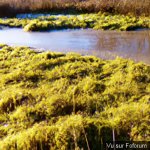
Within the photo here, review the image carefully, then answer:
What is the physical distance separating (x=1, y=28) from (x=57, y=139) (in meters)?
9.30

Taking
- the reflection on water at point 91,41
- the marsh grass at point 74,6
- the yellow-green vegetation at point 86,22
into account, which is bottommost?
the reflection on water at point 91,41

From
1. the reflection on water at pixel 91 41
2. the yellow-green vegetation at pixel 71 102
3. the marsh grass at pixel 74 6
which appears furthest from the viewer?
the marsh grass at pixel 74 6

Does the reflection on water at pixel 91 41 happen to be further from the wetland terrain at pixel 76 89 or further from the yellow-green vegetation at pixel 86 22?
the yellow-green vegetation at pixel 86 22

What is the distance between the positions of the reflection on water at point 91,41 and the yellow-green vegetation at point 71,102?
Result: 933mm

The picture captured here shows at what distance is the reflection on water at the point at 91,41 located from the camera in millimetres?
8352

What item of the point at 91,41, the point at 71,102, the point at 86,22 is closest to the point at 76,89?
the point at 71,102

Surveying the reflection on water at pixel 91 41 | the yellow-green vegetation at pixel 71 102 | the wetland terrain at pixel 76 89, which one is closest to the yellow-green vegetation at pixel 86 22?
the wetland terrain at pixel 76 89

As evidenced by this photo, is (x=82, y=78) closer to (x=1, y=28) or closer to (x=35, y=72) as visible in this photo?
(x=35, y=72)

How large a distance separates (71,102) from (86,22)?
281 inches

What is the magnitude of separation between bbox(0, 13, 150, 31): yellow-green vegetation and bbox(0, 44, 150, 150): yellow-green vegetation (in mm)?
3827

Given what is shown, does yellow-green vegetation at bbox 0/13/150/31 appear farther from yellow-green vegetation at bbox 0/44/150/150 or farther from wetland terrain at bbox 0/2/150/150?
yellow-green vegetation at bbox 0/44/150/150

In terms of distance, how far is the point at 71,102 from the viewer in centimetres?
543

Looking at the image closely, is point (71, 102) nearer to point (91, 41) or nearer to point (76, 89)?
point (76, 89)

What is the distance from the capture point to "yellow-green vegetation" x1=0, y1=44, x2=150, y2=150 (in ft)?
14.8
